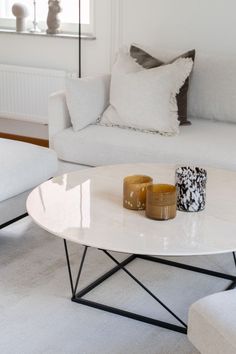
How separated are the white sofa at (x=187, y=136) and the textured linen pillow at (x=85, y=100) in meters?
0.05

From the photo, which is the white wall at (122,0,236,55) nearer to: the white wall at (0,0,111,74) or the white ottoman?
the white wall at (0,0,111,74)

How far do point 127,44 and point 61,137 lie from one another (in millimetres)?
1102

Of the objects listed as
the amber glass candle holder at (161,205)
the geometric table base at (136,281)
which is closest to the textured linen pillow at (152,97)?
the geometric table base at (136,281)

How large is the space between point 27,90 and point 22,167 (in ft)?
6.11

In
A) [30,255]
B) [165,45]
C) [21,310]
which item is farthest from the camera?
[165,45]

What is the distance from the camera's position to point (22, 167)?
287 cm

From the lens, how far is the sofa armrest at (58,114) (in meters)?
3.56

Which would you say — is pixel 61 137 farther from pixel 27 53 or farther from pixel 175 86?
pixel 27 53

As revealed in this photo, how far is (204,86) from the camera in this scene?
3.61 meters

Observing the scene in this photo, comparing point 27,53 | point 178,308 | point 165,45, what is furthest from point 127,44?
point 178,308

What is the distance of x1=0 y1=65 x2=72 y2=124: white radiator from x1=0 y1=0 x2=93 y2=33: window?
14.8 inches

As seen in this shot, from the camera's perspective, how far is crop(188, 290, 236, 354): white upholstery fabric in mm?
1563

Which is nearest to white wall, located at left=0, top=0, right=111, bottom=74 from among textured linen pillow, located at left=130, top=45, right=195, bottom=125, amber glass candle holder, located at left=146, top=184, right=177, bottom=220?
textured linen pillow, located at left=130, top=45, right=195, bottom=125

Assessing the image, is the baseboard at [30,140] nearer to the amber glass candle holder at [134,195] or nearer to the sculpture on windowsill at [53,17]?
the sculpture on windowsill at [53,17]
